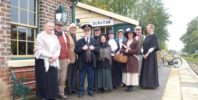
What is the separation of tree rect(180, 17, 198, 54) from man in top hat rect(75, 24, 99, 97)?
7891 centimetres

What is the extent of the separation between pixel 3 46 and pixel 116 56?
134 inches

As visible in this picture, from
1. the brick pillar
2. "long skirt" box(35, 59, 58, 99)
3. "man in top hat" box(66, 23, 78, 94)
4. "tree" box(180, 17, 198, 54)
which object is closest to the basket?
"man in top hat" box(66, 23, 78, 94)

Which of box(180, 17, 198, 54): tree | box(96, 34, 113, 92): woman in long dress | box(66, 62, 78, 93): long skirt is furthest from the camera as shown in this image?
box(180, 17, 198, 54): tree

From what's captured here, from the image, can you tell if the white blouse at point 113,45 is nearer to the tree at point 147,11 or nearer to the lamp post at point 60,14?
the lamp post at point 60,14

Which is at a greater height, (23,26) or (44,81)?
(23,26)

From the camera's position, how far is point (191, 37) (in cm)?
9012

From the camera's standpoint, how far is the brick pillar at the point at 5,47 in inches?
249

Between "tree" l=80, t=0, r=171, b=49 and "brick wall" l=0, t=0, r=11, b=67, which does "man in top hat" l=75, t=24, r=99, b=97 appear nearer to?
"brick wall" l=0, t=0, r=11, b=67

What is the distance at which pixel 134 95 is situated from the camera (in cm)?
822

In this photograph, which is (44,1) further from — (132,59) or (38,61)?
(132,59)

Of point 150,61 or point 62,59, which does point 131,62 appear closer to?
point 150,61

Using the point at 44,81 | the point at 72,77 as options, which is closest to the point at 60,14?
the point at 72,77

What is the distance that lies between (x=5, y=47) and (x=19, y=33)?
0.83 m

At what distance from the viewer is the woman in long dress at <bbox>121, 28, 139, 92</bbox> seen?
8.75 m
